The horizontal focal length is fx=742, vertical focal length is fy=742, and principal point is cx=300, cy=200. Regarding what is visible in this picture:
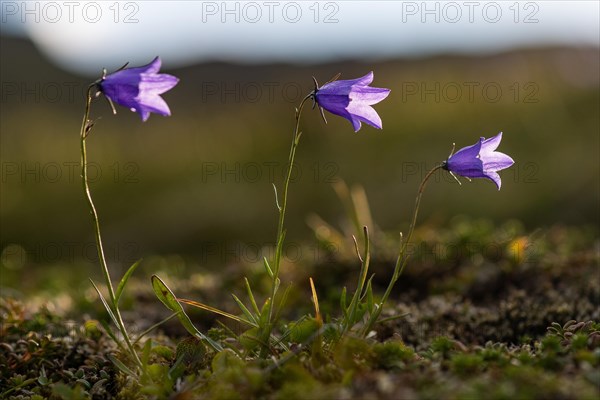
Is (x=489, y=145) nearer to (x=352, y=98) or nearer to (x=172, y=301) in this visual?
(x=352, y=98)

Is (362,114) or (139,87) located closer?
(139,87)

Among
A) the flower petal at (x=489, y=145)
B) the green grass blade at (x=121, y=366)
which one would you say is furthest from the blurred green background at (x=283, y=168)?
the flower petal at (x=489, y=145)

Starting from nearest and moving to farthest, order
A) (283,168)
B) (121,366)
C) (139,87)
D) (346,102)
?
(139,87) → (346,102) → (121,366) → (283,168)

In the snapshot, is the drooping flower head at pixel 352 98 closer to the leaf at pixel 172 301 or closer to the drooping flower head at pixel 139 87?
the drooping flower head at pixel 139 87

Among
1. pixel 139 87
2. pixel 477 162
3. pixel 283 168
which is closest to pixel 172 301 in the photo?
pixel 139 87

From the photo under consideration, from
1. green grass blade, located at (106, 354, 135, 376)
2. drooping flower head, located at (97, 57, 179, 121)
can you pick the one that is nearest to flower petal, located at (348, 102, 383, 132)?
drooping flower head, located at (97, 57, 179, 121)

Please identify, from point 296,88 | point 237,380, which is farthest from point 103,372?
point 296,88

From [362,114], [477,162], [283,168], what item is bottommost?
[283,168]
